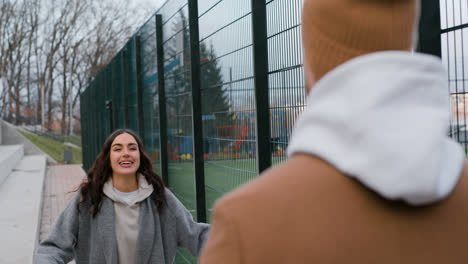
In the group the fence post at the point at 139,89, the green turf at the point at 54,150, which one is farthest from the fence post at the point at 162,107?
the green turf at the point at 54,150

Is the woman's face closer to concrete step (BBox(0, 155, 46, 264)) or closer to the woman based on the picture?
the woman

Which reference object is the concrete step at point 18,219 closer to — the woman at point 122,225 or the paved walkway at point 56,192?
the paved walkway at point 56,192

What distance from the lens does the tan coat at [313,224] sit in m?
0.92

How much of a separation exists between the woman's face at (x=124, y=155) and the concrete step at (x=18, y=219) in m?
2.61

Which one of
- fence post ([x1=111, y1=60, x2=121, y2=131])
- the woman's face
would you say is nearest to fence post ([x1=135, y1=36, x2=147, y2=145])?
fence post ([x1=111, y1=60, x2=121, y2=131])

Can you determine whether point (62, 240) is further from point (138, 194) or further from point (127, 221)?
point (138, 194)

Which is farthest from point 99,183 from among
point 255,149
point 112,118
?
point 112,118

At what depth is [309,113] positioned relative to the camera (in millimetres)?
1030

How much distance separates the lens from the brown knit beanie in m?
1.01

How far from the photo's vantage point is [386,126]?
0.94 m

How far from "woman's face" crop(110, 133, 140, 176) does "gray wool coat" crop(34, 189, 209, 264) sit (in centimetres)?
23

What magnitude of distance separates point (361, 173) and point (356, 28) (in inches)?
10.4

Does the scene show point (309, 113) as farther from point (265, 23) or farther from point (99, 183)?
point (99, 183)

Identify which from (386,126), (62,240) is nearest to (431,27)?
Result: (386,126)
